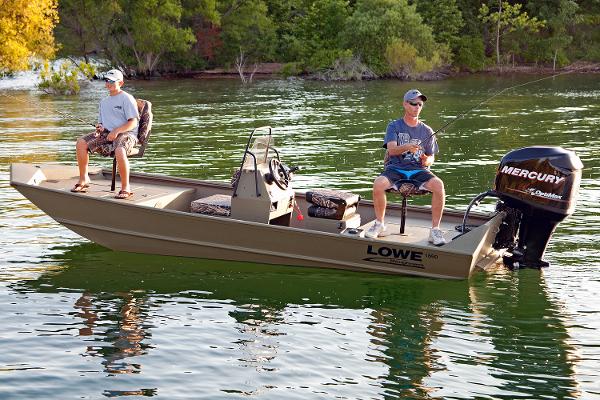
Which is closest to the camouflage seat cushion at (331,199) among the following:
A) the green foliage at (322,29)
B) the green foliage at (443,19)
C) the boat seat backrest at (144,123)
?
the boat seat backrest at (144,123)

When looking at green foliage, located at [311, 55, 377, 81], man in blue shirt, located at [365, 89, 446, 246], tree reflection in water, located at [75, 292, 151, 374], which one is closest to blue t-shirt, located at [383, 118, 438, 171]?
man in blue shirt, located at [365, 89, 446, 246]

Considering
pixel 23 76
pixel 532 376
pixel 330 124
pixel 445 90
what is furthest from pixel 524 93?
pixel 532 376

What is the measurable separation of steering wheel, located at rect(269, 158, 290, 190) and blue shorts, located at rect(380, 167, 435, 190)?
4.42 ft

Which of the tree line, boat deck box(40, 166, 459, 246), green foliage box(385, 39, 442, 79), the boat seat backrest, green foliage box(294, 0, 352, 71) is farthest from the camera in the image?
green foliage box(294, 0, 352, 71)

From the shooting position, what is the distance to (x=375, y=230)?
10.4 metres

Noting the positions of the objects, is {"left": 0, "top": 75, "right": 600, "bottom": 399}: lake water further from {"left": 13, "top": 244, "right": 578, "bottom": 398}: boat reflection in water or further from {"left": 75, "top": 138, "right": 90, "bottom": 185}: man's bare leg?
{"left": 75, "top": 138, "right": 90, "bottom": 185}: man's bare leg

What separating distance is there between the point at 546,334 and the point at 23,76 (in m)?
48.5

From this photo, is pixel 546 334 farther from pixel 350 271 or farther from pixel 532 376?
pixel 350 271

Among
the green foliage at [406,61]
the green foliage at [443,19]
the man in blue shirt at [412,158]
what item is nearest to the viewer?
the man in blue shirt at [412,158]

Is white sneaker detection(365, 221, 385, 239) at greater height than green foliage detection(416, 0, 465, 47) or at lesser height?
lesser

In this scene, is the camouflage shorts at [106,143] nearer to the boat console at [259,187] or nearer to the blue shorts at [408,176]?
the boat console at [259,187]

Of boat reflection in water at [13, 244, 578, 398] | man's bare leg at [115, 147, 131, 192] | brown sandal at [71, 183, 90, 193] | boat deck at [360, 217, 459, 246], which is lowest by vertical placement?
boat reflection in water at [13, 244, 578, 398]

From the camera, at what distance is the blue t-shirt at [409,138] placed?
10.2 metres

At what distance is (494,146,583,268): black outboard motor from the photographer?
9.61 m
